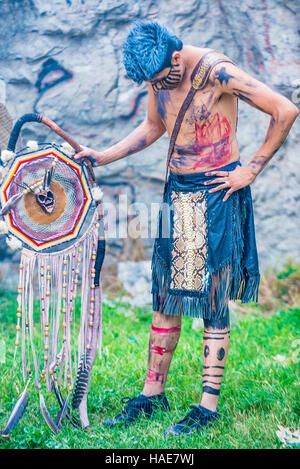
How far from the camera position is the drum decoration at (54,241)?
229 centimetres

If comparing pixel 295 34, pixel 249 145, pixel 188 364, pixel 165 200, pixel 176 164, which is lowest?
pixel 188 364

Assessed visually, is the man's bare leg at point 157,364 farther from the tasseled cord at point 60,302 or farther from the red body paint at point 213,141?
the red body paint at point 213,141

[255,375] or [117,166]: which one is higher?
[117,166]

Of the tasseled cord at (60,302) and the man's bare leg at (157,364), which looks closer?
the tasseled cord at (60,302)

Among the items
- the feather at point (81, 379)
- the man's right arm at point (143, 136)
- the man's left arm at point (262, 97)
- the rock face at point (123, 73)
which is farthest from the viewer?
the rock face at point (123, 73)

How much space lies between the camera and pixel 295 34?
4719 millimetres

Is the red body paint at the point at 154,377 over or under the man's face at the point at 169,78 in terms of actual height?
under

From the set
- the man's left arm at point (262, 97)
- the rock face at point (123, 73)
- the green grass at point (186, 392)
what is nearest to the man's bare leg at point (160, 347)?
the green grass at point (186, 392)

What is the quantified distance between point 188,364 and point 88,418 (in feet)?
2.86

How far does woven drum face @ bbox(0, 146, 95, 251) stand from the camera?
2.29 metres

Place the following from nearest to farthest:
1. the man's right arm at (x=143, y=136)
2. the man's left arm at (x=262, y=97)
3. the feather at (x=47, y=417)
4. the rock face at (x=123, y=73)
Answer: the man's left arm at (x=262, y=97), the feather at (x=47, y=417), the man's right arm at (x=143, y=136), the rock face at (x=123, y=73)

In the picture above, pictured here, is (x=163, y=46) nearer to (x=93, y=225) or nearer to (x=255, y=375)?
(x=93, y=225)

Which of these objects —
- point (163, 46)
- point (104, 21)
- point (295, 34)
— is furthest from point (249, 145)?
point (163, 46)

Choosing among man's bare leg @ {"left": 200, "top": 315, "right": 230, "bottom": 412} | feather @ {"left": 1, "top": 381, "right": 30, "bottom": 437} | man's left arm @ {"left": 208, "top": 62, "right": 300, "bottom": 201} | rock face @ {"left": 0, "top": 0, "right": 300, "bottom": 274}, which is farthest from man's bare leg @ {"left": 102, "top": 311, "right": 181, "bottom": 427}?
rock face @ {"left": 0, "top": 0, "right": 300, "bottom": 274}
